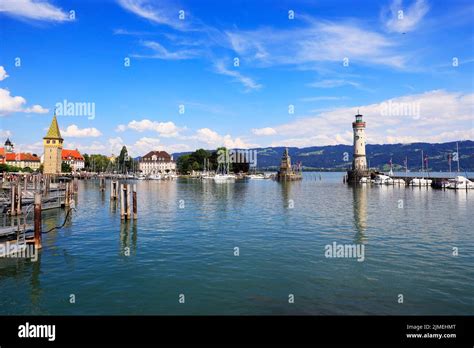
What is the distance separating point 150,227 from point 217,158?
527ft

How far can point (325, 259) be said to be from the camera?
23.5 metres

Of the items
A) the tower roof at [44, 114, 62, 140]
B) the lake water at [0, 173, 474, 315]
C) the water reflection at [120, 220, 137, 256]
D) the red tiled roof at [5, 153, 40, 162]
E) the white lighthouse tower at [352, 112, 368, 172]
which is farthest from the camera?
the red tiled roof at [5, 153, 40, 162]

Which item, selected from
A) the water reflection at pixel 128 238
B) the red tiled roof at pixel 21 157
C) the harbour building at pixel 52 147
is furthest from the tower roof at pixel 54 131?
the water reflection at pixel 128 238

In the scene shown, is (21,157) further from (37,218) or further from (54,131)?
(37,218)

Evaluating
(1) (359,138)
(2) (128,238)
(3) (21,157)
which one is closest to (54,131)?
(3) (21,157)

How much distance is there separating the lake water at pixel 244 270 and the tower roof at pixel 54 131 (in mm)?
104802

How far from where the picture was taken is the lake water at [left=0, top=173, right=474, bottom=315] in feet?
52.7

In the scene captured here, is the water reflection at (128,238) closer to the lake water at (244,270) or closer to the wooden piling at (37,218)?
the lake water at (244,270)

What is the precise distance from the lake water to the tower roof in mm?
104802

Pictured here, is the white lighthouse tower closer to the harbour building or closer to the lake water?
the lake water

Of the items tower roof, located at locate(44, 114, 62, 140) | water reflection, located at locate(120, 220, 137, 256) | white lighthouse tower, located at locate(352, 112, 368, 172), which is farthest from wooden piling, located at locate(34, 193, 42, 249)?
white lighthouse tower, located at locate(352, 112, 368, 172)

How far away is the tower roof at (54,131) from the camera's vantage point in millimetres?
126375
